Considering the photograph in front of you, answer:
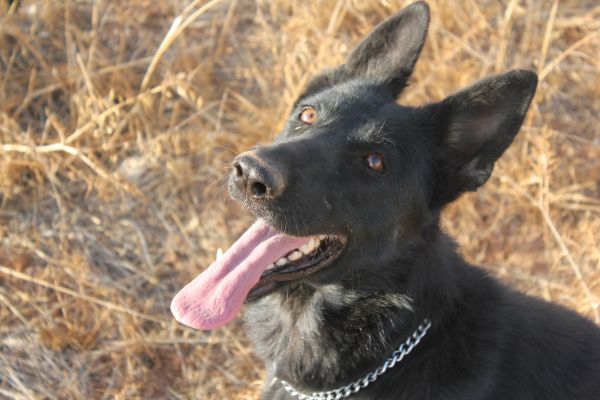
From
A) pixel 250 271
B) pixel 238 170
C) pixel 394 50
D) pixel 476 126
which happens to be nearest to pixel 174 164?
pixel 394 50

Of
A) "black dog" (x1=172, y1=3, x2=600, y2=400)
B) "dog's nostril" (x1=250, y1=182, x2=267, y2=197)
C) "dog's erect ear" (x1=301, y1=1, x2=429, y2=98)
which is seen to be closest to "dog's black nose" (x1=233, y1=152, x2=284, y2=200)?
"dog's nostril" (x1=250, y1=182, x2=267, y2=197)

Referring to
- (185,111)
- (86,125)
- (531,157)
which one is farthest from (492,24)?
(86,125)

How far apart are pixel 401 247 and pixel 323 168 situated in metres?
0.50

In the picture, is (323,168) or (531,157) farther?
(531,157)

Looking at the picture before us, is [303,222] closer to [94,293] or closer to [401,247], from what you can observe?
[401,247]

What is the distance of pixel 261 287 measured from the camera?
8.41 feet

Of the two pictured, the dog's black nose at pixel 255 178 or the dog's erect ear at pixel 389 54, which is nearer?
the dog's black nose at pixel 255 178

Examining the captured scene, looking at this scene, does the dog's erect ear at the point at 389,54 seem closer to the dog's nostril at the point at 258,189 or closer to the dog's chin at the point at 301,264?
the dog's chin at the point at 301,264

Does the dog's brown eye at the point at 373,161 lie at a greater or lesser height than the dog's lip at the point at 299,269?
greater

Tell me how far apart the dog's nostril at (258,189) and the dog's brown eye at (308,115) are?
55 centimetres

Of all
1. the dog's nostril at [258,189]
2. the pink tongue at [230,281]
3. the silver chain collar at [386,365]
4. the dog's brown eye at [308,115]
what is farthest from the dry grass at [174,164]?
the dog's nostril at [258,189]

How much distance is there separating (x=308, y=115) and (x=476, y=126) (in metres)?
0.69

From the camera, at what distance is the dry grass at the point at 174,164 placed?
3.82 m

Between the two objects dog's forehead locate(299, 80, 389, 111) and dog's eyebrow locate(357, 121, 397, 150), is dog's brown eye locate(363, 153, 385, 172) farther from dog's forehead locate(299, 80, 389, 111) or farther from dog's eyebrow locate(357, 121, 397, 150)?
dog's forehead locate(299, 80, 389, 111)
